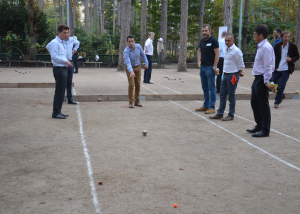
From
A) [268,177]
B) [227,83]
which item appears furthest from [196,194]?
[227,83]

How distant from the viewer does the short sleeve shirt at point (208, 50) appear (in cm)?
860

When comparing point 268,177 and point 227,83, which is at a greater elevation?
point 227,83

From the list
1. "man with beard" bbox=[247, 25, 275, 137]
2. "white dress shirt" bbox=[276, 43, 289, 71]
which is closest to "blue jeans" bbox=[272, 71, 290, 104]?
"white dress shirt" bbox=[276, 43, 289, 71]

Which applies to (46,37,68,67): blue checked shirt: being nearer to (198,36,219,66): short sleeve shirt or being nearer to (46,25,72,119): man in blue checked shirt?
(46,25,72,119): man in blue checked shirt

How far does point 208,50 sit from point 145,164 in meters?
4.66

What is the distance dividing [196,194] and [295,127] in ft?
14.6

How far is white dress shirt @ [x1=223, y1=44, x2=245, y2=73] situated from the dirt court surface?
1256 mm

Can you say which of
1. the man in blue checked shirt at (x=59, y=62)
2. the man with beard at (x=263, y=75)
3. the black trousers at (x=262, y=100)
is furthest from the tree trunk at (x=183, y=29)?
the black trousers at (x=262, y=100)

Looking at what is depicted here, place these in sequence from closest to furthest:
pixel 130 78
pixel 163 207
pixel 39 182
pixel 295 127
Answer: pixel 163 207 < pixel 39 182 < pixel 295 127 < pixel 130 78

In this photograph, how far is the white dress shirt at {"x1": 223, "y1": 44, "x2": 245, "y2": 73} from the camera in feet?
25.2

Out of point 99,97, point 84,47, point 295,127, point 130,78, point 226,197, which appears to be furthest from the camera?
point 84,47

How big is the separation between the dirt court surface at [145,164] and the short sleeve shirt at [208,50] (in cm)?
140

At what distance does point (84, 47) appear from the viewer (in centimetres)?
2588

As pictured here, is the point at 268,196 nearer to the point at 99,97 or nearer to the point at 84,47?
the point at 99,97
